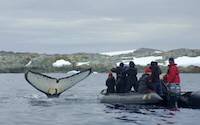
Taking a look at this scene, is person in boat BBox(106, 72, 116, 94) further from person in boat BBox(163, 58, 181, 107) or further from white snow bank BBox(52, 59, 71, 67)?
white snow bank BBox(52, 59, 71, 67)

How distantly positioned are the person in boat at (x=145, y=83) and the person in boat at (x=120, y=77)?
1812 mm

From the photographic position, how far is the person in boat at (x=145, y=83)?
37644mm

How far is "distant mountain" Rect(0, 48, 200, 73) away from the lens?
167 meters

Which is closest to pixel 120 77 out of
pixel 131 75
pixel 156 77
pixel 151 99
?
pixel 131 75

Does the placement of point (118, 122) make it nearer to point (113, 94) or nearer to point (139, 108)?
point (139, 108)

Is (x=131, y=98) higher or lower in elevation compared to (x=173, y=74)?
lower

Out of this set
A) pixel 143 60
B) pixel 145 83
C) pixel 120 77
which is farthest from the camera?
pixel 143 60

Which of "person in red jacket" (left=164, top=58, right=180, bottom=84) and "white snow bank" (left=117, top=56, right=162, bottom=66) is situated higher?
"white snow bank" (left=117, top=56, right=162, bottom=66)

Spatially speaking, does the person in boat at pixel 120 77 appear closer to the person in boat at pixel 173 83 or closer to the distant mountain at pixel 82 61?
the person in boat at pixel 173 83

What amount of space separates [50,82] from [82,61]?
12920 centimetres

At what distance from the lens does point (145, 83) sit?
38.1 metres

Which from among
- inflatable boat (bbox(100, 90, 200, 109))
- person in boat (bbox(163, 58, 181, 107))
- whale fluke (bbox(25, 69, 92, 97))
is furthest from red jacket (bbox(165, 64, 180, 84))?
whale fluke (bbox(25, 69, 92, 97))

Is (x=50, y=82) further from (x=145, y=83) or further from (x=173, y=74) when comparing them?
(x=173, y=74)

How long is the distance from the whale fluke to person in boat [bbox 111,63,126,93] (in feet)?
20.3
